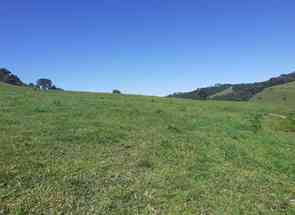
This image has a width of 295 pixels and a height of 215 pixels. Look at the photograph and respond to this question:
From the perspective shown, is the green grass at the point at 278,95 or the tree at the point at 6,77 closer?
the tree at the point at 6,77

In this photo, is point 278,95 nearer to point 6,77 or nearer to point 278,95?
point 278,95

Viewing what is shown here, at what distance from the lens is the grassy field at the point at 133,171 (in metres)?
6.13

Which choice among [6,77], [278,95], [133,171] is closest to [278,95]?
[278,95]

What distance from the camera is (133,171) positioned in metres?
8.00

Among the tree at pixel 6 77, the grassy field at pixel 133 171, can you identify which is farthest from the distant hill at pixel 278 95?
the grassy field at pixel 133 171

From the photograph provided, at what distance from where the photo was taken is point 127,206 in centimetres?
610

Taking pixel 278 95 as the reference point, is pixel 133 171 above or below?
below

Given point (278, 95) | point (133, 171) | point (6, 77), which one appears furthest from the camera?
point (278, 95)

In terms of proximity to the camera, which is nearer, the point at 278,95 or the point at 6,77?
the point at 6,77

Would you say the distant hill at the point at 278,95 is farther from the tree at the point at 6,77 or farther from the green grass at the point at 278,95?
the tree at the point at 6,77

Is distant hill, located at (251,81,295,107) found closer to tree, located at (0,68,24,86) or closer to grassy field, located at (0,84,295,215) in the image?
tree, located at (0,68,24,86)

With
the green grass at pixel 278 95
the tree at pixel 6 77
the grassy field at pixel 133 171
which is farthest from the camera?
the green grass at pixel 278 95

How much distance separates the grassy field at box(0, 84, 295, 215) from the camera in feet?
20.1

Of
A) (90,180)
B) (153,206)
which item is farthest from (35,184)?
(153,206)
